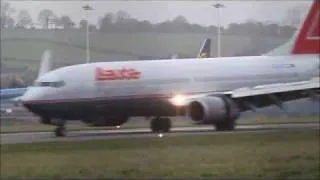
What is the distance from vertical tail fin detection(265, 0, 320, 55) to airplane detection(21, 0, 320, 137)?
4.87 ft

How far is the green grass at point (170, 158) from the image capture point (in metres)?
7.48

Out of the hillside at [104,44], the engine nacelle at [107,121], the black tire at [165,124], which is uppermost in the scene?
the hillside at [104,44]

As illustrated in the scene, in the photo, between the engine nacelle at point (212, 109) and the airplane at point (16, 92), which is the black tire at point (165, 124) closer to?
the engine nacelle at point (212, 109)

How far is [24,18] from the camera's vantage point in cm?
764

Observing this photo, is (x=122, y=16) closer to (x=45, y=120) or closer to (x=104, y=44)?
(x=104, y=44)

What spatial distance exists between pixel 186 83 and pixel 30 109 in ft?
10.3

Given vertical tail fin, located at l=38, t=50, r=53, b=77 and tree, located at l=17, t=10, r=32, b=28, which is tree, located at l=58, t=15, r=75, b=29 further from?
vertical tail fin, located at l=38, t=50, r=53, b=77

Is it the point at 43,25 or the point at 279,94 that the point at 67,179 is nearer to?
the point at 43,25

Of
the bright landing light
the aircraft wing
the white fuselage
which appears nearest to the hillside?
the aircraft wing

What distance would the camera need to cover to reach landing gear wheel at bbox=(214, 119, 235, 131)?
12034 millimetres

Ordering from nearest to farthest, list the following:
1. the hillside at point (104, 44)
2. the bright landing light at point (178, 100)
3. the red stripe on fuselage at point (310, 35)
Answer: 1. the hillside at point (104, 44)
2. the red stripe on fuselage at point (310, 35)
3. the bright landing light at point (178, 100)

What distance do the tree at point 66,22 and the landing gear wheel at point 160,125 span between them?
9.87 feet

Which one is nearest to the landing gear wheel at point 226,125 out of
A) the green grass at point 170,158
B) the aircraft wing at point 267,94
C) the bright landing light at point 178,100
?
the aircraft wing at point 267,94

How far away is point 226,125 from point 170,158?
448 centimetres
